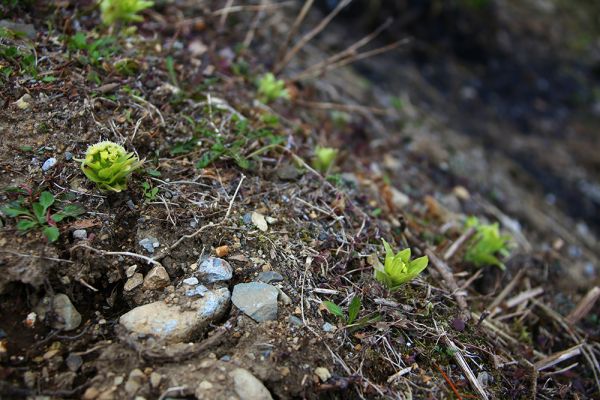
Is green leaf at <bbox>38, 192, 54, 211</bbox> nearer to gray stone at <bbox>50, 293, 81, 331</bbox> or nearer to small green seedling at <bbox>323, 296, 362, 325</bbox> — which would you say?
gray stone at <bbox>50, 293, 81, 331</bbox>

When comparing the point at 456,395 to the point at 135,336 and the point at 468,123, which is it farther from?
the point at 468,123

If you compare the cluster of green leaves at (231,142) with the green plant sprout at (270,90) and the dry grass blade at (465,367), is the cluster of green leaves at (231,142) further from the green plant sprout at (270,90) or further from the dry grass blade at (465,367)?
the dry grass blade at (465,367)

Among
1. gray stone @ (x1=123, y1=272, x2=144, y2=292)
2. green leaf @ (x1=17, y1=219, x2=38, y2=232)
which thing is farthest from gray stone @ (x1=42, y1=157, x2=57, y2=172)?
gray stone @ (x1=123, y1=272, x2=144, y2=292)

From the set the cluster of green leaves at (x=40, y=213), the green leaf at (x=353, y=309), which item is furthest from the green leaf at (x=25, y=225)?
the green leaf at (x=353, y=309)

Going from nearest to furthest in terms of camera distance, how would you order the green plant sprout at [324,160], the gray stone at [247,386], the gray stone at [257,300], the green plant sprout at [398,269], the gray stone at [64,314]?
the gray stone at [247,386] → the gray stone at [64,314] → the gray stone at [257,300] → the green plant sprout at [398,269] → the green plant sprout at [324,160]

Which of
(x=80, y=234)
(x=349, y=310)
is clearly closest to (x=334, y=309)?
(x=349, y=310)
